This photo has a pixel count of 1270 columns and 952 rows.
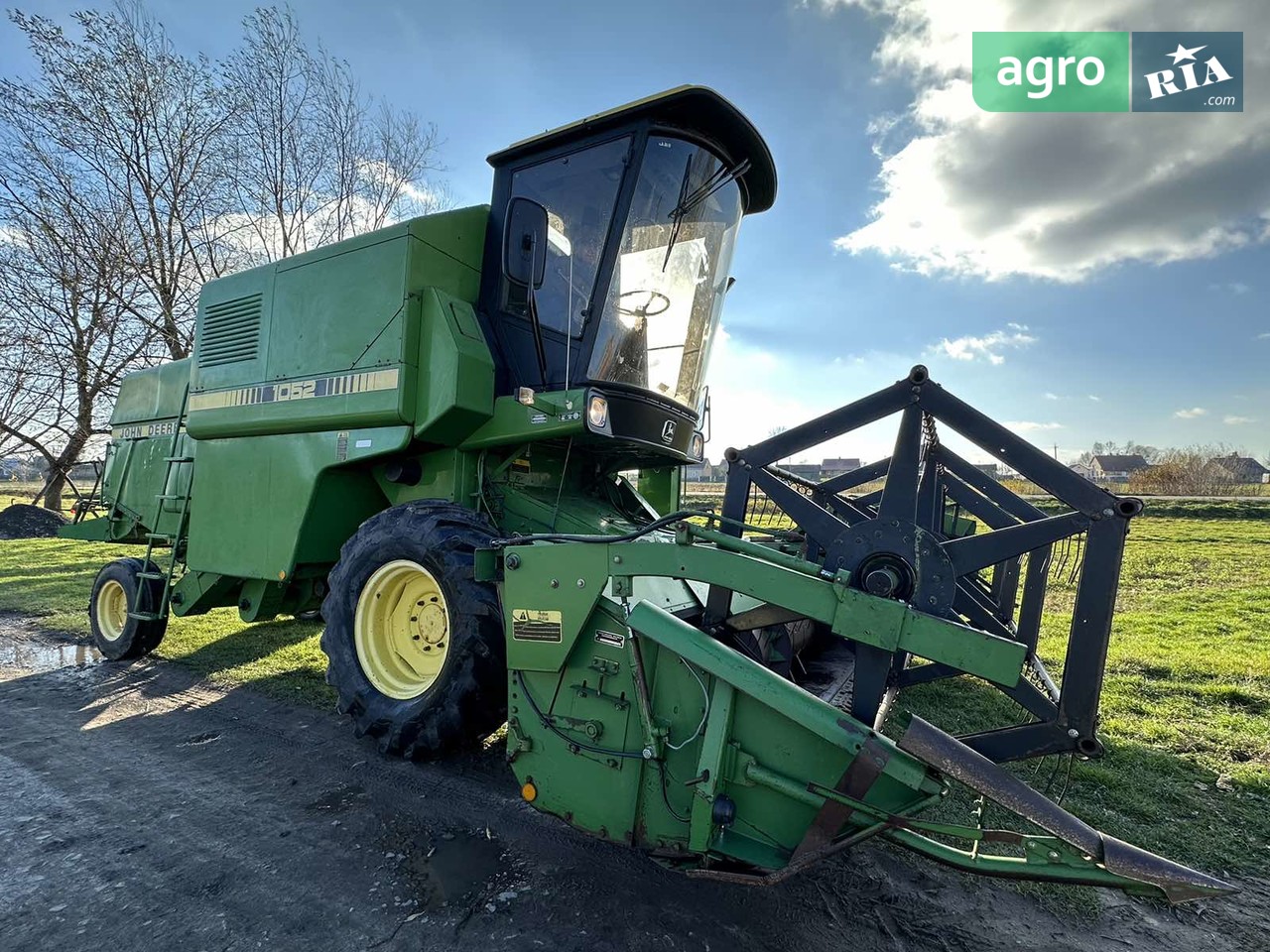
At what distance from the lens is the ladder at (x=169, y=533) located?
17.3ft

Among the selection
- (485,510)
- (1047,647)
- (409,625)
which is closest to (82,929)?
(409,625)

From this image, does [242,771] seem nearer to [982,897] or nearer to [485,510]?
[485,510]

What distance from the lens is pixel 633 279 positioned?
3777 mm

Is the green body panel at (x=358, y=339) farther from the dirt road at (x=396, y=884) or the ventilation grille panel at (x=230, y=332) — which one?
the dirt road at (x=396, y=884)

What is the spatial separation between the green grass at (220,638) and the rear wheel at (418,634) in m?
1.26

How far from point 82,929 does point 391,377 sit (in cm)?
273

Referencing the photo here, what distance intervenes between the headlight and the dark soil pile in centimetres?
1786

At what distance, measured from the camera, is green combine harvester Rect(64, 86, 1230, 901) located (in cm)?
211

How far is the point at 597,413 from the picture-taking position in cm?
362

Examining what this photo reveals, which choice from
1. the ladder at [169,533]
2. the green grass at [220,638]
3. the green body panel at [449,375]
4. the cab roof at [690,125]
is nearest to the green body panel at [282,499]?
the green body panel at [449,375]

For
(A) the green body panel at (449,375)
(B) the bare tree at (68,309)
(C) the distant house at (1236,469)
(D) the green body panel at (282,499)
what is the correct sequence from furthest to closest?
(C) the distant house at (1236,469), (B) the bare tree at (68,309), (D) the green body panel at (282,499), (A) the green body panel at (449,375)

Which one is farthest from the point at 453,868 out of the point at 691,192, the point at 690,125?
the point at 690,125

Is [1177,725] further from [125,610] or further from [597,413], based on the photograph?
[125,610]

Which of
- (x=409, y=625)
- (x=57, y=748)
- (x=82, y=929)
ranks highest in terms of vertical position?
(x=409, y=625)
